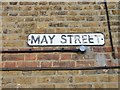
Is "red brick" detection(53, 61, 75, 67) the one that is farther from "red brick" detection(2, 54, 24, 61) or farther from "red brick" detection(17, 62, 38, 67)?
"red brick" detection(2, 54, 24, 61)

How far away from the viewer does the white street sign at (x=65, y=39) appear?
9.88 ft

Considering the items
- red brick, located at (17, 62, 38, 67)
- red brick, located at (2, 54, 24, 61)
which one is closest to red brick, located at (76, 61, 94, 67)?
red brick, located at (17, 62, 38, 67)

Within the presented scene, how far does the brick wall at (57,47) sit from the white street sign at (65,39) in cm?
5

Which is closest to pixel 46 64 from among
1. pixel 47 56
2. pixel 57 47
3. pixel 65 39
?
pixel 47 56

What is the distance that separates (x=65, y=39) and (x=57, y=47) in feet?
0.38

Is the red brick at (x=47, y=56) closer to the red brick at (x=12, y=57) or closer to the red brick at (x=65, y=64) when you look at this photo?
the red brick at (x=65, y=64)

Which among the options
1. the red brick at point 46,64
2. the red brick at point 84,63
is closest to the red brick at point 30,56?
the red brick at point 46,64

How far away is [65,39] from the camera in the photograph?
3039mm

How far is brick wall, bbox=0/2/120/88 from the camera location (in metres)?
2.80

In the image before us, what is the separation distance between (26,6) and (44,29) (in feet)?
1.17

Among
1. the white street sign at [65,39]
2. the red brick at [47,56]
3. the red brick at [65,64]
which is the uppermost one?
the white street sign at [65,39]

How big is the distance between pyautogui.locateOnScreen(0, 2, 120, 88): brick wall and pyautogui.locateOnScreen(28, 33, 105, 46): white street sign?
0.05 meters

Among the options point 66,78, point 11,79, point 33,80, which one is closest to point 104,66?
point 66,78

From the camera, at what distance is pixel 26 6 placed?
3.27 metres
